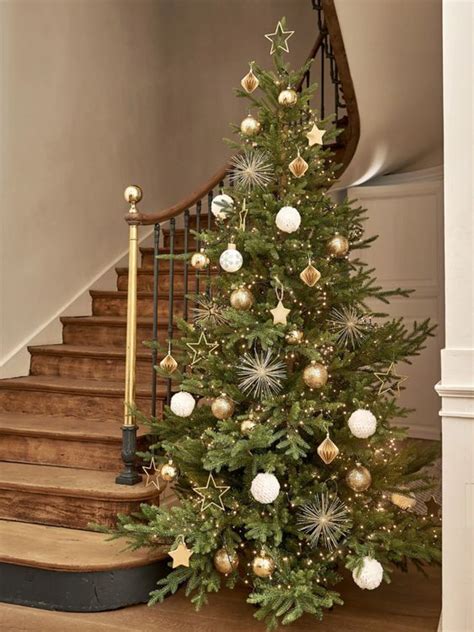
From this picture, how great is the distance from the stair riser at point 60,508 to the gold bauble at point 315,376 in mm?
934

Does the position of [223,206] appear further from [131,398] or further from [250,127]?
[131,398]

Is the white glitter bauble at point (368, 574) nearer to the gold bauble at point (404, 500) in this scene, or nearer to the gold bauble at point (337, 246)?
the gold bauble at point (404, 500)

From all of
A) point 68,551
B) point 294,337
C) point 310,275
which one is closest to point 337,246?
point 310,275

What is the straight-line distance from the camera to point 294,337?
2232 mm

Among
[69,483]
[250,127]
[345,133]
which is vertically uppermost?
[345,133]

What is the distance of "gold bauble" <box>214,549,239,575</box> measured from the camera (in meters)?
2.19

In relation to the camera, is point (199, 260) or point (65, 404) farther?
point (65, 404)

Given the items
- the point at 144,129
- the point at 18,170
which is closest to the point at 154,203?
the point at 144,129

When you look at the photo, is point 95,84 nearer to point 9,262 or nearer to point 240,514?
point 9,262

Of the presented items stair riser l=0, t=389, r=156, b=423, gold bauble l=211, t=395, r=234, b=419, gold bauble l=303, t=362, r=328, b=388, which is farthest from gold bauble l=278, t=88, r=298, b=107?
stair riser l=0, t=389, r=156, b=423

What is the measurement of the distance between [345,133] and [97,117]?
174cm

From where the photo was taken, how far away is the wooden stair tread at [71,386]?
3311mm

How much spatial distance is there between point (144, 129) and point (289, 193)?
3.16 metres

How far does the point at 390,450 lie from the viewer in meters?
2.42
